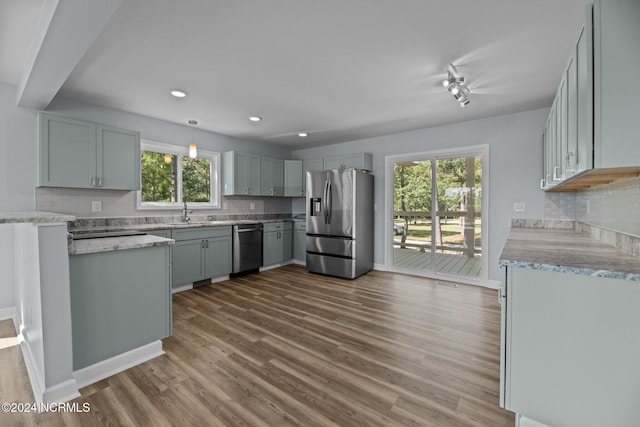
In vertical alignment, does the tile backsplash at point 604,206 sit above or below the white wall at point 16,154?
below

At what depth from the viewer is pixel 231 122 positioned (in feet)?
13.6

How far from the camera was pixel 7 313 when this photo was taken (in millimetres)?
2869

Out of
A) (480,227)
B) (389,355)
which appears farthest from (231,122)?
(480,227)

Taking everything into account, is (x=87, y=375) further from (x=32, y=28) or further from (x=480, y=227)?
(x=480, y=227)

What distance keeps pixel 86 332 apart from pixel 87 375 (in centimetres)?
29

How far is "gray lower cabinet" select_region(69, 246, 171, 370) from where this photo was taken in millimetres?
1798

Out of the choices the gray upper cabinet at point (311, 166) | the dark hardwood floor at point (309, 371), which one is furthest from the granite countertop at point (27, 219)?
the gray upper cabinet at point (311, 166)

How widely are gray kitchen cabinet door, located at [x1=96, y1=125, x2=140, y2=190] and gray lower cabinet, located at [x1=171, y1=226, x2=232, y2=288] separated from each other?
836mm

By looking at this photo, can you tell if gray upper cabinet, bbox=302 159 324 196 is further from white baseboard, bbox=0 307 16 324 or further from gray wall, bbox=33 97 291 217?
white baseboard, bbox=0 307 16 324

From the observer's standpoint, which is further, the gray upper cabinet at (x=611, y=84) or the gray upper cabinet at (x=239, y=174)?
the gray upper cabinet at (x=239, y=174)

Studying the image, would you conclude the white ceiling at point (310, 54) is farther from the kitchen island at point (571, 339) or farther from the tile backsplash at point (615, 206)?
the kitchen island at point (571, 339)

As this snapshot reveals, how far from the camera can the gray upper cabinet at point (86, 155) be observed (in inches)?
112

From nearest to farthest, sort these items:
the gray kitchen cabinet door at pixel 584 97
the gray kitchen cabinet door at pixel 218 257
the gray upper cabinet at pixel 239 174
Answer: the gray kitchen cabinet door at pixel 584 97
the gray kitchen cabinet door at pixel 218 257
the gray upper cabinet at pixel 239 174

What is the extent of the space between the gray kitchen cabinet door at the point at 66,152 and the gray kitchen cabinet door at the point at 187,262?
1241 mm
